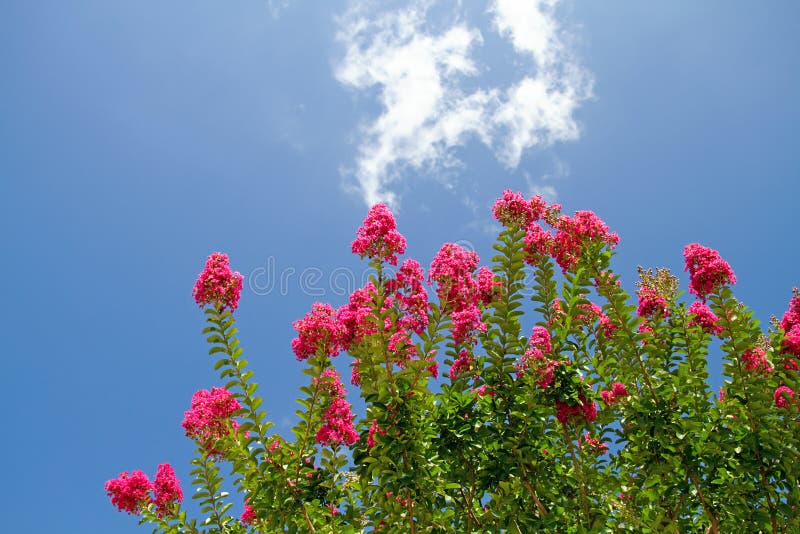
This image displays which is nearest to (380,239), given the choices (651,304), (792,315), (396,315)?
(396,315)

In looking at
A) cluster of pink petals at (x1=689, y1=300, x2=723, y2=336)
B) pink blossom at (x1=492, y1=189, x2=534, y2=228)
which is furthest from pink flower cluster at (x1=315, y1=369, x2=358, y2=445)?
cluster of pink petals at (x1=689, y1=300, x2=723, y2=336)

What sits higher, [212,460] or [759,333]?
[212,460]

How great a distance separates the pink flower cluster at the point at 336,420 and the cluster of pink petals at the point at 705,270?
16.2 feet

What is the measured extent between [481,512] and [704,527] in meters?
3.07

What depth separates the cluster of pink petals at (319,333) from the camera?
5.79m

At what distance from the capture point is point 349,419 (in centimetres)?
627

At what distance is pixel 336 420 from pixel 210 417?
1.77 metres

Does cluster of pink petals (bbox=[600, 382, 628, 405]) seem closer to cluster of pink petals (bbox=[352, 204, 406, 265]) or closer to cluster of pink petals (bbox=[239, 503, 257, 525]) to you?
cluster of pink petals (bbox=[352, 204, 406, 265])

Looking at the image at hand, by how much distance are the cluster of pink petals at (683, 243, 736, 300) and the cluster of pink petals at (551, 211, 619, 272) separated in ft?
4.21

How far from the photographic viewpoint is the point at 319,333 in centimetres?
582

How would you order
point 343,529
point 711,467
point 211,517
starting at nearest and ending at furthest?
1. point 343,529
2. point 711,467
3. point 211,517

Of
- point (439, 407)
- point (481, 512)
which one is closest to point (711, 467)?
point (481, 512)

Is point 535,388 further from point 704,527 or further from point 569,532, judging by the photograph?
point 704,527

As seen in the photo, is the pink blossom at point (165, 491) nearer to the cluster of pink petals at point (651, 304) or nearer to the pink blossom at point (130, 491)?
the pink blossom at point (130, 491)
